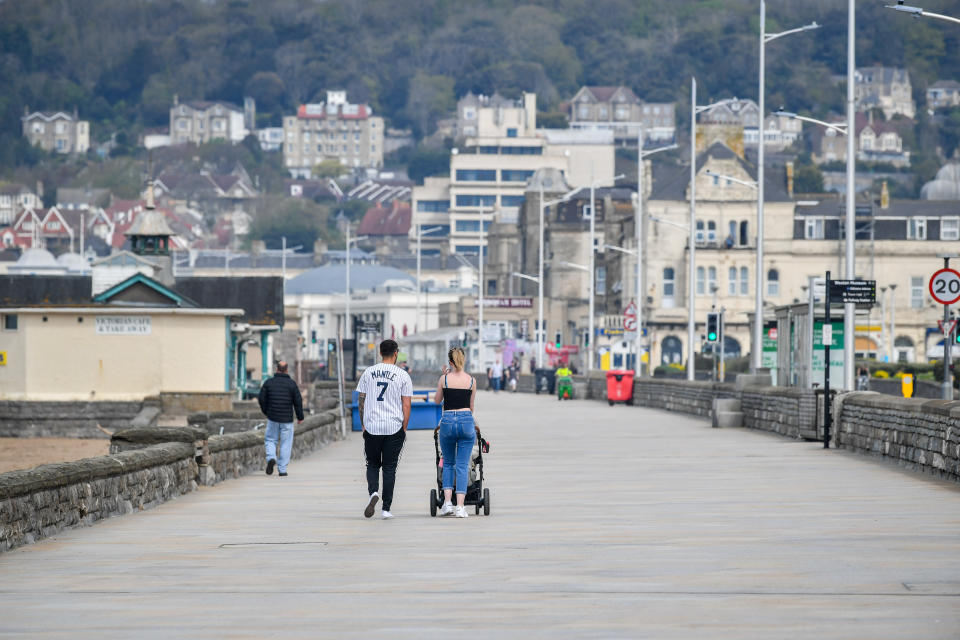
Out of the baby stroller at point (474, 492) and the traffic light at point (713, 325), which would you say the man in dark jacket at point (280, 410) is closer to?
the baby stroller at point (474, 492)

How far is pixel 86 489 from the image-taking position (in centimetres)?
1752

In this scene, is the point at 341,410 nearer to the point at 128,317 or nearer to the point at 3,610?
the point at 128,317

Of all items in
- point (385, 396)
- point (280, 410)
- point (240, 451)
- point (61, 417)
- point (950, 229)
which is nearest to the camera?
point (385, 396)

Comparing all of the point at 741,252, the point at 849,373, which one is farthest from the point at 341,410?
the point at 741,252

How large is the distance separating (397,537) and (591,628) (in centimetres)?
586

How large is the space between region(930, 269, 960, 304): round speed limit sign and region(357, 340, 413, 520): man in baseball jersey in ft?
33.0

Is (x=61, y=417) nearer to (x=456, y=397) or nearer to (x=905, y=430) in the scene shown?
(x=905, y=430)

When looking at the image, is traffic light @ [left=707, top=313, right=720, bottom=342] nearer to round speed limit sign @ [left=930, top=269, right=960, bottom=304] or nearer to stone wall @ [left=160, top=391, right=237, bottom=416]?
stone wall @ [left=160, top=391, right=237, bottom=416]

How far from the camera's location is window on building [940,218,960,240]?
115m

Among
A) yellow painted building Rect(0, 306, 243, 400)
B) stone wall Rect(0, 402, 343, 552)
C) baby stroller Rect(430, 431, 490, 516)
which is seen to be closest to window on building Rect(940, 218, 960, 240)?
yellow painted building Rect(0, 306, 243, 400)

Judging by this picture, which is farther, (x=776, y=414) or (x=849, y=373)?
(x=776, y=414)

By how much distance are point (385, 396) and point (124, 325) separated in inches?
1599

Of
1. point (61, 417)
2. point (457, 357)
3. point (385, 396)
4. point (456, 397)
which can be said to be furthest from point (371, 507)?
point (61, 417)

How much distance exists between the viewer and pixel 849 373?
113 ft
